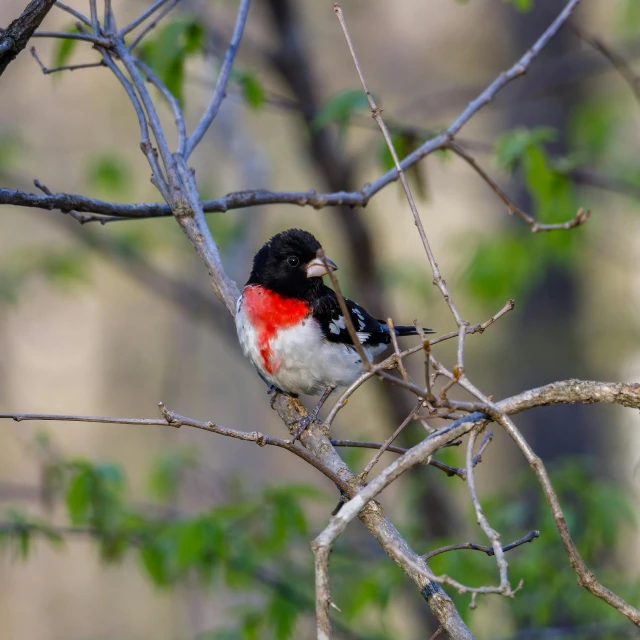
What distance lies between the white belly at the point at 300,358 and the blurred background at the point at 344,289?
1.05 m

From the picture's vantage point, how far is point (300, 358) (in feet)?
12.6

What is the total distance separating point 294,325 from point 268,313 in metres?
0.15

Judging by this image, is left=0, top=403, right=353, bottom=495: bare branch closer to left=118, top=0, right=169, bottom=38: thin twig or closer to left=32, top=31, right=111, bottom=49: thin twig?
left=32, top=31, right=111, bottom=49: thin twig

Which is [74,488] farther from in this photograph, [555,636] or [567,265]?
[567,265]

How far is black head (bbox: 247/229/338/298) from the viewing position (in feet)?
13.4

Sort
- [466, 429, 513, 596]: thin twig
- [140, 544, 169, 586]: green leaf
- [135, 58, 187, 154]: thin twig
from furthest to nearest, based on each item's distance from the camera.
A: [140, 544, 169, 586]: green leaf
[135, 58, 187, 154]: thin twig
[466, 429, 513, 596]: thin twig

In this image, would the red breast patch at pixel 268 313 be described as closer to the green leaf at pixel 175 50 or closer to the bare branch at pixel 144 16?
the green leaf at pixel 175 50

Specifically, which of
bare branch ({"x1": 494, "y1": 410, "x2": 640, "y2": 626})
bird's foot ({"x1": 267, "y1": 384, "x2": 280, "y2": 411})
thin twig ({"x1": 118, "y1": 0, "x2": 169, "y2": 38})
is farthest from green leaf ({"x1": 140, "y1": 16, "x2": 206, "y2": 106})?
bare branch ({"x1": 494, "y1": 410, "x2": 640, "y2": 626})

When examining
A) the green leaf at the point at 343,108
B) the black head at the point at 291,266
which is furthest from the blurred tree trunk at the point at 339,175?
the black head at the point at 291,266

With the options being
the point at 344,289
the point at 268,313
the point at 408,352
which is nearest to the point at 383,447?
the point at 408,352

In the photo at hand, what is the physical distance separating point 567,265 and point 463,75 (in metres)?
3.85

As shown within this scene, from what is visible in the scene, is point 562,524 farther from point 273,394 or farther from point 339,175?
point 339,175

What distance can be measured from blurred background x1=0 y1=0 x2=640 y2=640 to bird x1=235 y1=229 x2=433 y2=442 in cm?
84

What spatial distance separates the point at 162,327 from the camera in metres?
14.9
